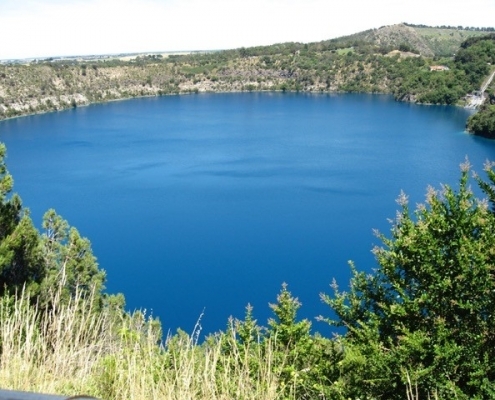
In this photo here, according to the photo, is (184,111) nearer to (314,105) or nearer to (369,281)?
(314,105)

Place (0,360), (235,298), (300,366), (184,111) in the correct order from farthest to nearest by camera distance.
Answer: (184,111), (235,298), (300,366), (0,360)

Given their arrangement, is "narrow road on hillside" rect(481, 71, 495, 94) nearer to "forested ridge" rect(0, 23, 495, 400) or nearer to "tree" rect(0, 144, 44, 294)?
"forested ridge" rect(0, 23, 495, 400)

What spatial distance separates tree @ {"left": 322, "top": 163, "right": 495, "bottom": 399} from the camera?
507cm

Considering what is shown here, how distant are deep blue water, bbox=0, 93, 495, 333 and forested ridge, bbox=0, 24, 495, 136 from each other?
9086 mm

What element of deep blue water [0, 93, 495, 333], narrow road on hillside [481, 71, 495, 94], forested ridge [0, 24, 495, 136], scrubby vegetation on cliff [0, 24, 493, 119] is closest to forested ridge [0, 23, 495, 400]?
deep blue water [0, 93, 495, 333]

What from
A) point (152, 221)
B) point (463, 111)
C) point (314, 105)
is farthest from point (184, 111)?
point (152, 221)

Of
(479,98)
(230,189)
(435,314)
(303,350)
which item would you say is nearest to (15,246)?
(303,350)

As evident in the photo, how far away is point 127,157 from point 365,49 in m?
72.7

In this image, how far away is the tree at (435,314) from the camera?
16.6ft

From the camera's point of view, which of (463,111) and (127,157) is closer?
(127,157)

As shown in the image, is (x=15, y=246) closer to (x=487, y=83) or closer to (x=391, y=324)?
(x=391, y=324)

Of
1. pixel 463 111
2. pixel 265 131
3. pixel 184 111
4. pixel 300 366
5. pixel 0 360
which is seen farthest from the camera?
pixel 184 111

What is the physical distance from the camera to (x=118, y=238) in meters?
26.3

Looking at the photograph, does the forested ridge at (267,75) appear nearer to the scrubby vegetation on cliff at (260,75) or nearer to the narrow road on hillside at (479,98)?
the scrubby vegetation on cliff at (260,75)
